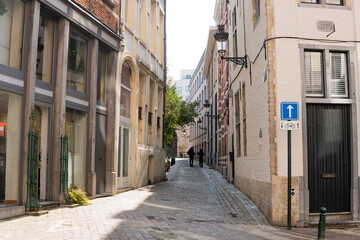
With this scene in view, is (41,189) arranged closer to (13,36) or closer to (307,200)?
(13,36)

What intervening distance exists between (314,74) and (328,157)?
1.94m

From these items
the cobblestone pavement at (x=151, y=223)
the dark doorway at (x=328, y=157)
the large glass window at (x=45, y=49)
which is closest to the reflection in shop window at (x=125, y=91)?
the cobblestone pavement at (x=151, y=223)

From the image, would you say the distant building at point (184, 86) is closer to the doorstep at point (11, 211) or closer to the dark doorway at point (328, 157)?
the dark doorway at point (328, 157)

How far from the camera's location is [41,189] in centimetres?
879

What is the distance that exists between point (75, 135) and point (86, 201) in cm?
176

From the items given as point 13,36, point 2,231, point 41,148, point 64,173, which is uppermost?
point 13,36

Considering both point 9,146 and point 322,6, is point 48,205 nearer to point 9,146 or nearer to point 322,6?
point 9,146

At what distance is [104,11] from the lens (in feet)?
37.2

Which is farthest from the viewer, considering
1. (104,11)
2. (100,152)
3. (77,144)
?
(100,152)

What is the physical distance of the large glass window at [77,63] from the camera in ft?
32.9

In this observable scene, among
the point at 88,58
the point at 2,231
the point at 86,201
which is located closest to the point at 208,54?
the point at 88,58

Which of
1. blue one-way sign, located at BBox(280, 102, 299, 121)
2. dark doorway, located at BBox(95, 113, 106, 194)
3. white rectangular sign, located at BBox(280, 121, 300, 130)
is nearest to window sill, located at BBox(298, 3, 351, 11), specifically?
blue one-way sign, located at BBox(280, 102, 299, 121)

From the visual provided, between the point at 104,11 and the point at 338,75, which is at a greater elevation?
the point at 104,11

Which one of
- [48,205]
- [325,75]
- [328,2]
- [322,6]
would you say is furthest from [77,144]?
[328,2]
